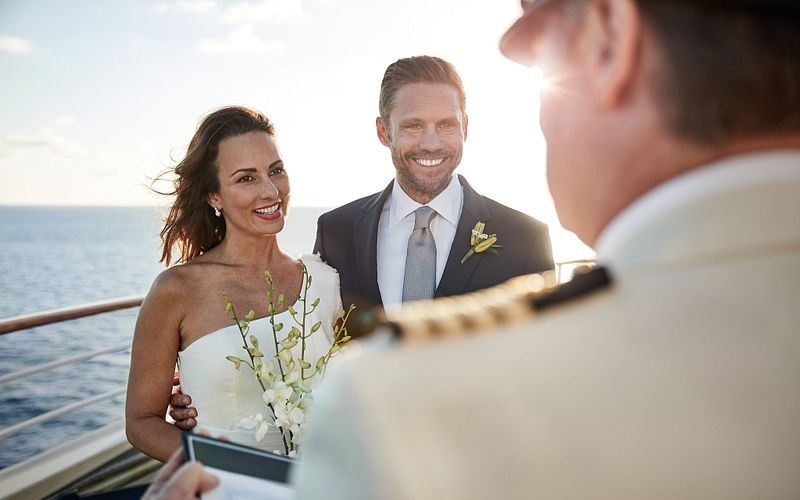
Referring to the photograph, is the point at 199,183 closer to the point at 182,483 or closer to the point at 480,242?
the point at 480,242

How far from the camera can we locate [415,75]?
139 inches

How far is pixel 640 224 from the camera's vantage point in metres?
0.54

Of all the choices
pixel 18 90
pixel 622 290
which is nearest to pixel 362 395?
pixel 622 290

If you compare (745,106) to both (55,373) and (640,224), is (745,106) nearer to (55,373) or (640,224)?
(640,224)

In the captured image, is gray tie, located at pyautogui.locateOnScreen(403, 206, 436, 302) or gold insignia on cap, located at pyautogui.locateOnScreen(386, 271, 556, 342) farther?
gray tie, located at pyautogui.locateOnScreen(403, 206, 436, 302)

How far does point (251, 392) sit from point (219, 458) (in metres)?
1.68

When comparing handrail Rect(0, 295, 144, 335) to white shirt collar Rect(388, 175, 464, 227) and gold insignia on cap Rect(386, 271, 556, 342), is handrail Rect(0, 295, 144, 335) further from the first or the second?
gold insignia on cap Rect(386, 271, 556, 342)

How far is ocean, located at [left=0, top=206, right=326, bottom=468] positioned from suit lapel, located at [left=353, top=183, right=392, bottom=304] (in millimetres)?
1040

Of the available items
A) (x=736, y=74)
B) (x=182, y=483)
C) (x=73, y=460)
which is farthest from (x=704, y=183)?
(x=73, y=460)

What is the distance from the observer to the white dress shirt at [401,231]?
3240 mm

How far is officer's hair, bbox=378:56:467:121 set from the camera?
3525mm

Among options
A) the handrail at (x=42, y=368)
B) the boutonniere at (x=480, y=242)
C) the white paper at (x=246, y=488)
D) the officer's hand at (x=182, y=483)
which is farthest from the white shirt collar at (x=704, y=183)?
the handrail at (x=42, y=368)

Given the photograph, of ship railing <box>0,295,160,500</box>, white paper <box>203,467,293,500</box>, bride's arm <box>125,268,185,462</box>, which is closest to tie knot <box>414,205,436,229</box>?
bride's arm <box>125,268,185,462</box>

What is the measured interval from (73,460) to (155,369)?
4.52 feet
